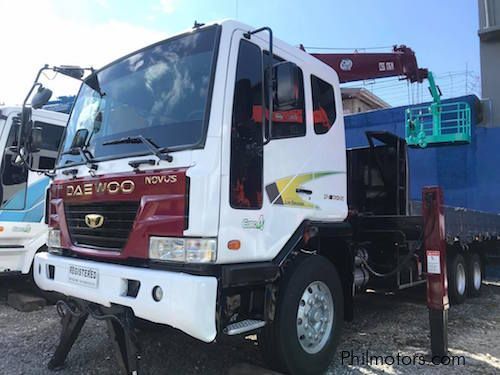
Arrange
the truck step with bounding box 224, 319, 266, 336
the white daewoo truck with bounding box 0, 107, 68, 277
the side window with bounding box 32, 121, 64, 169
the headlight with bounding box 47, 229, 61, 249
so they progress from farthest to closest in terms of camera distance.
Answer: the side window with bounding box 32, 121, 64, 169 → the white daewoo truck with bounding box 0, 107, 68, 277 → the headlight with bounding box 47, 229, 61, 249 → the truck step with bounding box 224, 319, 266, 336

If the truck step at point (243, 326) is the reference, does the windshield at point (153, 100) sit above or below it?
above

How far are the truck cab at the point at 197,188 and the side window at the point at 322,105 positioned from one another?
3cm

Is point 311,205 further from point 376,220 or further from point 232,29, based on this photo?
point 376,220

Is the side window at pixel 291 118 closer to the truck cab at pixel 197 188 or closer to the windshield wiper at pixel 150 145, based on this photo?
the truck cab at pixel 197 188

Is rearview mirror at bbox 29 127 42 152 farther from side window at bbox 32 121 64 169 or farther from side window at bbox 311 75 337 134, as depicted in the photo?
side window at bbox 311 75 337 134

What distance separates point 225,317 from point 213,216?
72cm

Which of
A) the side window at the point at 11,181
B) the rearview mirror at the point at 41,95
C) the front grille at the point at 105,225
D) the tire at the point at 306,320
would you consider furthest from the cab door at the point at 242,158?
the side window at the point at 11,181

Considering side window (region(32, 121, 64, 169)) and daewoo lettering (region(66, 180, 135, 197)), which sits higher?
side window (region(32, 121, 64, 169))

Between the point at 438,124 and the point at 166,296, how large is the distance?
10845mm

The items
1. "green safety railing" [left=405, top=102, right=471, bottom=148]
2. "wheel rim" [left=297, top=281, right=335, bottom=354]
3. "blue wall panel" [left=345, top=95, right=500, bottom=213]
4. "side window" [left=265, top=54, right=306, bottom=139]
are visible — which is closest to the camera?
"side window" [left=265, top=54, right=306, bottom=139]

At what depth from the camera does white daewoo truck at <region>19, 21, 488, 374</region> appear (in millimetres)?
3162

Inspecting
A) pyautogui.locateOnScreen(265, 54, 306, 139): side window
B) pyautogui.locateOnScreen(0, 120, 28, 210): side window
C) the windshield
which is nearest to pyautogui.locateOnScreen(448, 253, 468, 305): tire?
pyautogui.locateOnScreen(265, 54, 306, 139): side window

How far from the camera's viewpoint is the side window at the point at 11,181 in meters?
6.52
